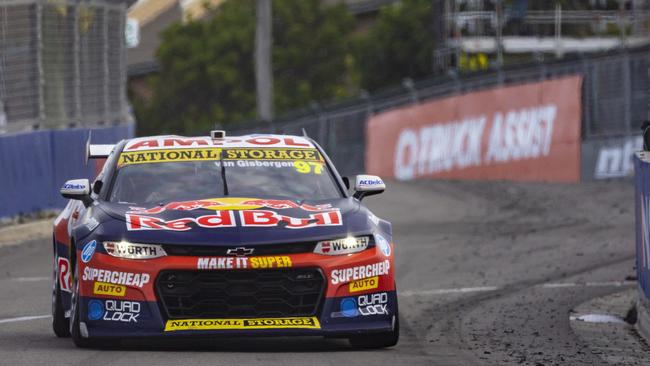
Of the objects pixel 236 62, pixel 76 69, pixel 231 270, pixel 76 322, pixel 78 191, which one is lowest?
pixel 236 62

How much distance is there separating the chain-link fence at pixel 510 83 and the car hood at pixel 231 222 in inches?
758

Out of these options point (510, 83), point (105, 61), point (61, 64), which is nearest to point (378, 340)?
point (61, 64)

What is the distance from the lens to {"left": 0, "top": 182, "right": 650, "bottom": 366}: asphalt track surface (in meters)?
10.5

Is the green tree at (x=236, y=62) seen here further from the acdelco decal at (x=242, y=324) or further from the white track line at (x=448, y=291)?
the acdelco decal at (x=242, y=324)

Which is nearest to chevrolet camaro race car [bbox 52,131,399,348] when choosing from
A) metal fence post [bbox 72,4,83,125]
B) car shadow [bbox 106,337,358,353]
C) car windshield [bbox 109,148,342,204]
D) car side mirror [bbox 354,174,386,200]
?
car windshield [bbox 109,148,342,204]

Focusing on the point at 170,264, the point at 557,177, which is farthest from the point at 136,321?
the point at 557,177

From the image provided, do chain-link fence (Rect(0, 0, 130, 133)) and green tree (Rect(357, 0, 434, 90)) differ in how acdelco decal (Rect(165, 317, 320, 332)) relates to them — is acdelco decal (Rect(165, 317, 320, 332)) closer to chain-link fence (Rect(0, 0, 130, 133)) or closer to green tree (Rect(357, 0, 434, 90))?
chain-link fence (Rect(0, 0, 130, 133))

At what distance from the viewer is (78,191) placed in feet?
37.2

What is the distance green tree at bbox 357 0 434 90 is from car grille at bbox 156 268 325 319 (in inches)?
2120

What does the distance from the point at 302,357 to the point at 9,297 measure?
560 centimetres

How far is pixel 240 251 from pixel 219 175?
1.44m

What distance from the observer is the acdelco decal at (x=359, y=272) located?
34.2 ft

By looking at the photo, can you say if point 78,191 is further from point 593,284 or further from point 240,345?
point 593,284

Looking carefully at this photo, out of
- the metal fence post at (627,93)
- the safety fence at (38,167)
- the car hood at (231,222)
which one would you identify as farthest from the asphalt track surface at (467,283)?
the safety fence at (38,167)
